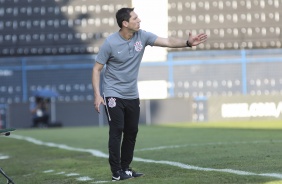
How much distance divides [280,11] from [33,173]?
18884mm

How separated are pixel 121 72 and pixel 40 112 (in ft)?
68.6

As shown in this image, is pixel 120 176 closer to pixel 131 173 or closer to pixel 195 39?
pixel 131 173

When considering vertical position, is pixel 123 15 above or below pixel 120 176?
above

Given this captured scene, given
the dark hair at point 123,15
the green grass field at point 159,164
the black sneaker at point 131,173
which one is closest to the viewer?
the green grass field at point 159,164

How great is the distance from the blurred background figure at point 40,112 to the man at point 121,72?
797 inches

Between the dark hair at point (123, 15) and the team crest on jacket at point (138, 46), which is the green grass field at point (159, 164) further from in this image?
the dark hair at point (123, 15)

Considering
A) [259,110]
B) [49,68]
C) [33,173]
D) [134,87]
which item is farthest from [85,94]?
[134,87]

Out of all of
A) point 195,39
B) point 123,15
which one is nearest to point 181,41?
point 195,39

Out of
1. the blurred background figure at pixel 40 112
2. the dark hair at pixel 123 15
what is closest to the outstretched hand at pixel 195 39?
the dark hair at pixel 123 15

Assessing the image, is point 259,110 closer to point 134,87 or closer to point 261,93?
point 261,93

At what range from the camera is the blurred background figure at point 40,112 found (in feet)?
94.9

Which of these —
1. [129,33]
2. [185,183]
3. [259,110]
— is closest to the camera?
[185,183]

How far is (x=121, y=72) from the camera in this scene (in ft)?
28.1

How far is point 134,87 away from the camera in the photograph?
341 inches
